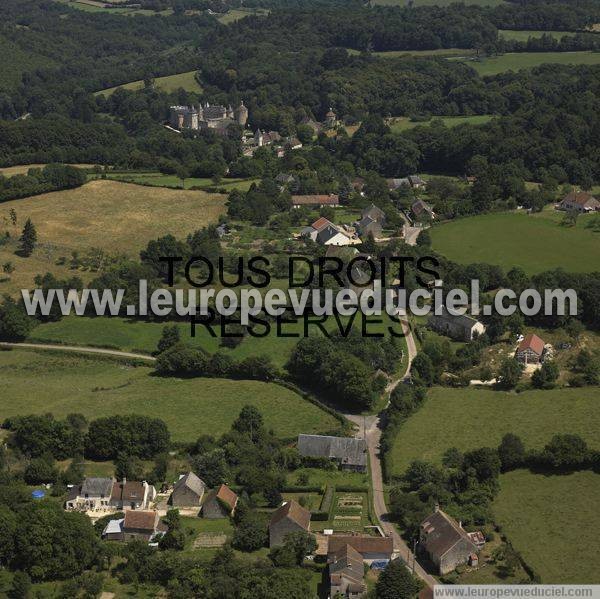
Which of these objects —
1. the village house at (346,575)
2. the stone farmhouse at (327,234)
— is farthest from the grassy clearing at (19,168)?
the village house at (346,575)

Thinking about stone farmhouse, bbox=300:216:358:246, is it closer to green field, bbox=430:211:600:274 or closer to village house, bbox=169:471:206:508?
green field, bbox=430:211:600:274

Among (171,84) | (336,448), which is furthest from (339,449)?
(171,84)

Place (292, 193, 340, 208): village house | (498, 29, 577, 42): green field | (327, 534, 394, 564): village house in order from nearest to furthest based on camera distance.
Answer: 1. (327, 534, 394, 564): village house
2. (292, 193, 340, 208): village house
3. (498, 29, 577, 42): green field

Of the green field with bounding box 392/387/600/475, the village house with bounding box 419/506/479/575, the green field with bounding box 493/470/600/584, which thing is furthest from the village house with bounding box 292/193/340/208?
the village house with bounding box 419/506/479/575

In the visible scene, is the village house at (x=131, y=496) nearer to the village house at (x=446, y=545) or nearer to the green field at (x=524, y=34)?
the village house at (x=446, y=545)

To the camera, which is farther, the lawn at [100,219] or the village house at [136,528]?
the lawn at [100,219]

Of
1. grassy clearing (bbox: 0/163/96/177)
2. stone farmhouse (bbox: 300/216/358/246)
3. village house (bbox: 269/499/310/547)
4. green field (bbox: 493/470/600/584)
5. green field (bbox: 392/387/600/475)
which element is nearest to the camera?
green field (bbox: 493/470/600/584)
